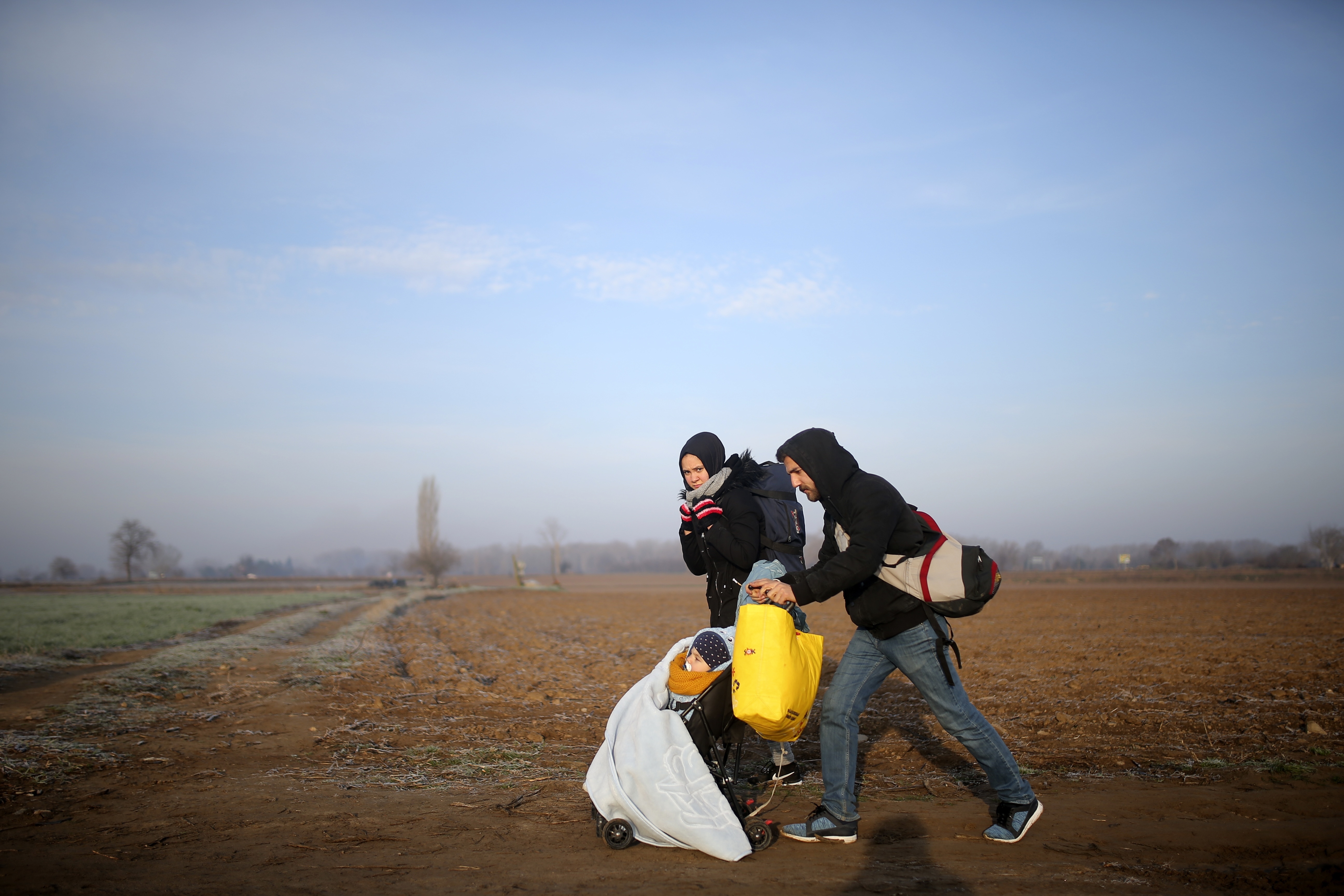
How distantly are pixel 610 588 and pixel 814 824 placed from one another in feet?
227

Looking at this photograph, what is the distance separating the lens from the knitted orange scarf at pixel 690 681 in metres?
3.83

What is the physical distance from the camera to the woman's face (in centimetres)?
479

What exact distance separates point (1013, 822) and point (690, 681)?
1713mm

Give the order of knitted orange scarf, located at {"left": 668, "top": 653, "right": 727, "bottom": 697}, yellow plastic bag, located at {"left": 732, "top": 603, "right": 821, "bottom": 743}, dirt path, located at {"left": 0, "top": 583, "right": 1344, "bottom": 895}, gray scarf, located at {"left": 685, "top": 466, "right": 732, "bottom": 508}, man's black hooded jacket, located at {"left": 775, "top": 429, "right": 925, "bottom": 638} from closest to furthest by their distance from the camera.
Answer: dirt path, located at {"left": 0, "top": 583, "right": 1344, "bottom": 895}, yellow plastic bag, located at {"left": 732, "top": 603, "right": 821, "bottom": 743}, man's black hooded jacket, located at {"left": 775, "top": 429, "right": 925, "bottom": 638}, knitted orange scarf, located at {"left": 668, "top": 653, "right": 727, "bottom": 697}, gray scarf, located at {"left": 685, "top": 466, "right": 732, "bottom": 508}

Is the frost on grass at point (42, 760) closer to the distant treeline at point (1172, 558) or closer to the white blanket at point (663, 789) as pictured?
the white blanket at point (663, 789)

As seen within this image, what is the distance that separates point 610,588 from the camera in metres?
71.6

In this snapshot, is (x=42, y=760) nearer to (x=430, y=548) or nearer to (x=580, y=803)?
(x=580, y=803)

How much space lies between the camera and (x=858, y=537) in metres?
3.68

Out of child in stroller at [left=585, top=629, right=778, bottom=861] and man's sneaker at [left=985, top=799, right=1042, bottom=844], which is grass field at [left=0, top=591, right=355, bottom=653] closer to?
child in stroller at [left=585, top=629, right=778, bottom=861]

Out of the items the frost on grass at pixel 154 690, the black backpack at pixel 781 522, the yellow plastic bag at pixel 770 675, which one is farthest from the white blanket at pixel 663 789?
the frost on grass at pixel 154 690

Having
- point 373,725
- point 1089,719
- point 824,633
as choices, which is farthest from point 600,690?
point 824,633

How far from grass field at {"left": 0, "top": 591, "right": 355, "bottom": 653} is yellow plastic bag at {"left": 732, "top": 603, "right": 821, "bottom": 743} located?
1523 centimetres

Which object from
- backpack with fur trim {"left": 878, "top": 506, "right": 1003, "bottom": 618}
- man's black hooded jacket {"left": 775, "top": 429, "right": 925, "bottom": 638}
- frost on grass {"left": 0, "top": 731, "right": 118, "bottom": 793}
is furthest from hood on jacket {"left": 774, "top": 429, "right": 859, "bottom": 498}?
frost on grass {"left": 0, "top": 731, "right": 118, "bottom": 793}

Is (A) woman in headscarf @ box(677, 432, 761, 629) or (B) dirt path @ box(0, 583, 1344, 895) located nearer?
A: (B) dirt path @ box(0, 583, 1344, 895)
